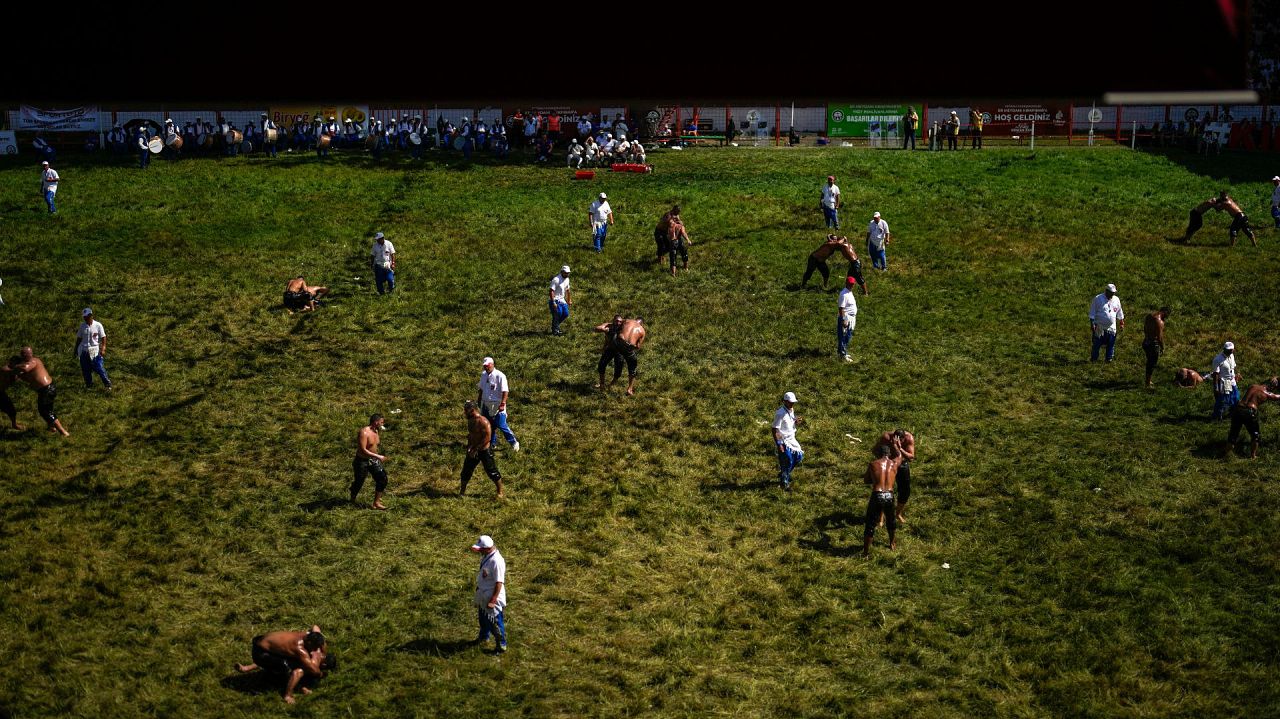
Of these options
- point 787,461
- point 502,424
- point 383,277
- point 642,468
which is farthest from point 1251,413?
point 383,277

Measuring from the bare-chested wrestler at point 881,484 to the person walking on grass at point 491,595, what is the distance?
249 inches

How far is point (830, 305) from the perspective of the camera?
31031 mm

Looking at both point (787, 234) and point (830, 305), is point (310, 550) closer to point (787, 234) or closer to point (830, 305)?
point (830, 305)

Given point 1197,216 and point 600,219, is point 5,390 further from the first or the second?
point 1197,216

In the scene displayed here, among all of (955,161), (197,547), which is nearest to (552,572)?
(197,547)

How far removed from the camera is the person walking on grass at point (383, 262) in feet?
101

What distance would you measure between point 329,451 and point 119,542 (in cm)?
483

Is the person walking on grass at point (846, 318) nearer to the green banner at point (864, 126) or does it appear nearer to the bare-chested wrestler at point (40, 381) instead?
the bare-chested wrestler at point (40, 381)

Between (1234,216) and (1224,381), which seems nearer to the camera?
(1224,381)

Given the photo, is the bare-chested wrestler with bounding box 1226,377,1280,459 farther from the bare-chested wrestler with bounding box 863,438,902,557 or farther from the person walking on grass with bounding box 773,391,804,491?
the person walking on grass with bounding box 773,391,804,491

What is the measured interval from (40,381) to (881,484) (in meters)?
17.4

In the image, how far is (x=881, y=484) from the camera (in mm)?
17766

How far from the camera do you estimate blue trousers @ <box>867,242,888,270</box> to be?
33438mm

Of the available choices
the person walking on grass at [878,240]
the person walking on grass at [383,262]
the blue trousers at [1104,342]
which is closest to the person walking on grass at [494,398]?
the person walking on grass at [383,262]
